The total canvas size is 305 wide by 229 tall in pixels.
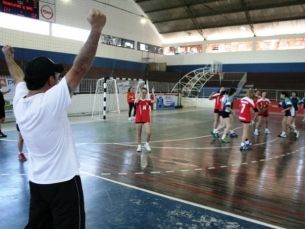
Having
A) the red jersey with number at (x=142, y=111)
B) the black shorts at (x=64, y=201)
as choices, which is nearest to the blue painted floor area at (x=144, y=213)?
the black shorts at (x=64, y=201)

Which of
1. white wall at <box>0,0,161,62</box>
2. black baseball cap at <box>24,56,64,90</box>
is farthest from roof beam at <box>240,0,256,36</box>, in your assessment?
black baseball cap at <box>24,56,64,90</box>

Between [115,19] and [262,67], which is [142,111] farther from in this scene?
[262,67]

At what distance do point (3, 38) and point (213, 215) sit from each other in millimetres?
20515

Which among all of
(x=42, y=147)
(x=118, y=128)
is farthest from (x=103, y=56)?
(x=42, y=147)

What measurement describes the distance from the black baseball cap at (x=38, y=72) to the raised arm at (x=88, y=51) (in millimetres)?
148

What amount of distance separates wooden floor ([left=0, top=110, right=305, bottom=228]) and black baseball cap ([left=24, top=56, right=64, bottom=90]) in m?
3.59

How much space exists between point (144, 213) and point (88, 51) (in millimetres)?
3115

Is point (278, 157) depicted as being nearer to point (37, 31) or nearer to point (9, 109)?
point (9, 109)

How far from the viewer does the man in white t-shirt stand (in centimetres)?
203

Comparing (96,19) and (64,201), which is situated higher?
(96,19)

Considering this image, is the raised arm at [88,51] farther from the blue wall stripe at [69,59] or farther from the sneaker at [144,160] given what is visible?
the blue wall stripe at [69,59]

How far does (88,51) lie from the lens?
2.03 m

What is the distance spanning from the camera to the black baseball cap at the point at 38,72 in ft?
6.76

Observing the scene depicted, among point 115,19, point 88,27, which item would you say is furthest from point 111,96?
point 115,19
